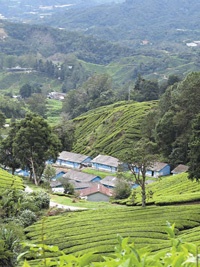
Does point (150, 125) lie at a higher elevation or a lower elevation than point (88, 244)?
lower

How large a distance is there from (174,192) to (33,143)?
15.1 meters

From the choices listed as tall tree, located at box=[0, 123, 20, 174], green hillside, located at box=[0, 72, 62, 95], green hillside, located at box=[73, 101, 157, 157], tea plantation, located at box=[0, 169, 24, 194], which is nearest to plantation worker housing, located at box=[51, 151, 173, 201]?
green hillside, located at box=[73, 101, 157, 157]

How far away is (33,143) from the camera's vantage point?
4144cm

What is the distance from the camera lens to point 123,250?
16.7ft

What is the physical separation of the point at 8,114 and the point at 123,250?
115 metres

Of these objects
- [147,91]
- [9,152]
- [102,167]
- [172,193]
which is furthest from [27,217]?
[147,91]

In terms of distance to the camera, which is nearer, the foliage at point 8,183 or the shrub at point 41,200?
the shrub at point 41,200

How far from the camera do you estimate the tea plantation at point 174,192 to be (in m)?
28.2

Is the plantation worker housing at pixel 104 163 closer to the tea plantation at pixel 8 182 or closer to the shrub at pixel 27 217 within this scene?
the tea plantation at pixel 8 182

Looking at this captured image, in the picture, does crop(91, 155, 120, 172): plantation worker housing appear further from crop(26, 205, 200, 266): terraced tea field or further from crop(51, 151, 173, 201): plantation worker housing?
crop(26, 205, 200, 266): terraced tea field

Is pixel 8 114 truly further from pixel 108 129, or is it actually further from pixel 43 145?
pixel 43 145

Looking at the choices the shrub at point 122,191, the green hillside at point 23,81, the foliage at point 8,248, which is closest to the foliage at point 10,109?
the green hillside at point 23,81

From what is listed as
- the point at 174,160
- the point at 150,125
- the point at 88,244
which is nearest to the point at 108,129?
the point at 150,125

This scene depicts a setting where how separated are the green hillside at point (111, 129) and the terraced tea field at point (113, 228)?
160 feet
